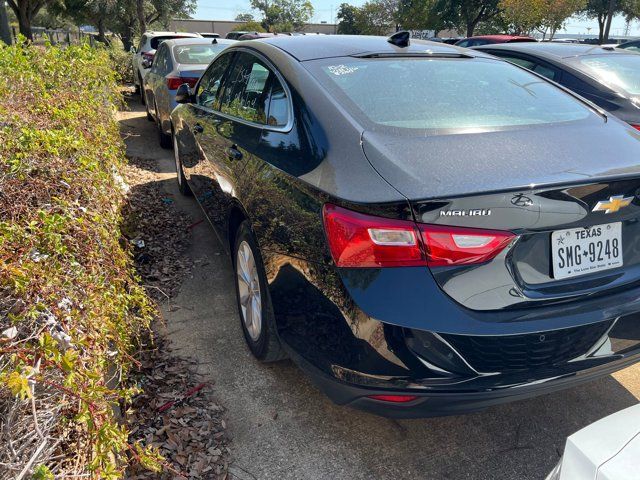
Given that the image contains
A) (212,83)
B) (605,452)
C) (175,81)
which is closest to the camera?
(605,452)

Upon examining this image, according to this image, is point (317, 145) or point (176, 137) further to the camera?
point (176, 137)

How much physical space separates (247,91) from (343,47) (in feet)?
2.38

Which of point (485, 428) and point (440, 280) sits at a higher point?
point (440, 280)

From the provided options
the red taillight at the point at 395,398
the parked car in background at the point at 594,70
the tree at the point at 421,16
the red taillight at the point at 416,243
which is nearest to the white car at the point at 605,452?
the red taillight at the point at 395,398

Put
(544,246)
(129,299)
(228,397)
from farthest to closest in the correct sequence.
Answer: (228,397)
(129,299)
(544,246)

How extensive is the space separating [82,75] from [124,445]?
188 inches

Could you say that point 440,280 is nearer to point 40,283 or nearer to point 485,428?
point 485,428

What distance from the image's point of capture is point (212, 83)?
464 centimetres

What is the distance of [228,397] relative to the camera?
9.53ft

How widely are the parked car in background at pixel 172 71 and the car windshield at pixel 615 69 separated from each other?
4.60 metres

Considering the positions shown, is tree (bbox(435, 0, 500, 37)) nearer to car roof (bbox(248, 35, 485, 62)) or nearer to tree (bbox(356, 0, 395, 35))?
tree (bbox(356, 0, 395, 35))

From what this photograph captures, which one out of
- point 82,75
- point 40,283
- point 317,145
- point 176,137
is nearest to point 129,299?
point 40,283

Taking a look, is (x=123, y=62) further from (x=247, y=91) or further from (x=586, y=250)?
(x=586, y=250)

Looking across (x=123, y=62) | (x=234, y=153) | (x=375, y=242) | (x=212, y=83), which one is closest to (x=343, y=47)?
(x=234, y=153)
